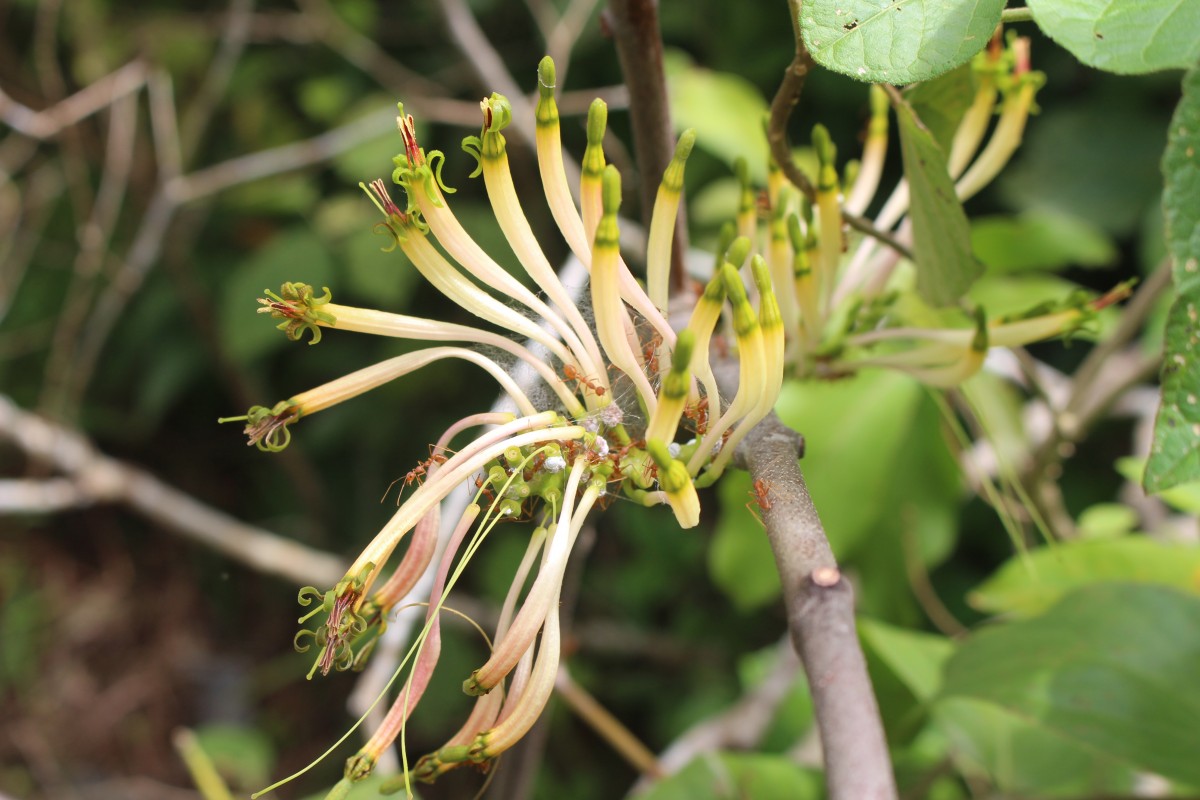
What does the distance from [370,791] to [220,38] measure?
2026mm

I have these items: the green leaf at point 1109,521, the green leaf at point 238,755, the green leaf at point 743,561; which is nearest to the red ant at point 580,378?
the green leaf at point 743,561

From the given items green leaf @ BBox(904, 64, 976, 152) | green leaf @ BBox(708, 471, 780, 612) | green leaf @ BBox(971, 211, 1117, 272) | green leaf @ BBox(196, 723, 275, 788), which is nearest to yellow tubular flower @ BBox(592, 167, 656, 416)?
green leaf @ BBox(904, 64, 976, 152)

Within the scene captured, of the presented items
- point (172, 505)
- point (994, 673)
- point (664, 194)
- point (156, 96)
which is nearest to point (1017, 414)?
point (994, 673)

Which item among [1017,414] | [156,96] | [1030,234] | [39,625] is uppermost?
[156,96]

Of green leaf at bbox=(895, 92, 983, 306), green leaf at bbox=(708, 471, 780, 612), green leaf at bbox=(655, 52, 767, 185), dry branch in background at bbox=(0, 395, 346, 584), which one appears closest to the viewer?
green leaf at bbox=(895, 92, 983, 306)

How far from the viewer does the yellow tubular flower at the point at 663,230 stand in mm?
438

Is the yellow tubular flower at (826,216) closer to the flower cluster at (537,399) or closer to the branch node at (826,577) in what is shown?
the flower cluster at (537,399)

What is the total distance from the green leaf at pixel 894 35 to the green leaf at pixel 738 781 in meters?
0.67

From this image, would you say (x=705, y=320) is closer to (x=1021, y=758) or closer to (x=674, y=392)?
(x=674, y=392)

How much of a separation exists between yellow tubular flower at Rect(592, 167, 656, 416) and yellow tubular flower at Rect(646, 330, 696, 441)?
0.05 meters

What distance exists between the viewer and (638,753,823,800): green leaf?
0.85 metres

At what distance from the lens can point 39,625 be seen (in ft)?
8.39

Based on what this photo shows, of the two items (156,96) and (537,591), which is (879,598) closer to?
(537,591)

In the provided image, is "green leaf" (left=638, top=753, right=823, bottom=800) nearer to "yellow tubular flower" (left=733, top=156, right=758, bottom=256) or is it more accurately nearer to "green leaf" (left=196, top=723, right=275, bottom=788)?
"yellow tubular flower" (left=733, top=156, right=758, bottom=256)
